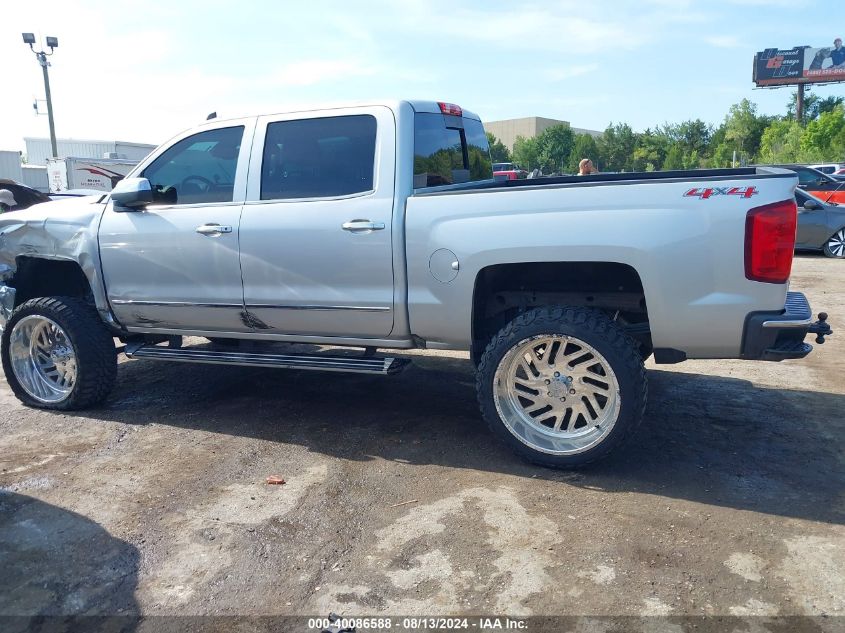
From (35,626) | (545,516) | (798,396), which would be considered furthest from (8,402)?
(798,396)

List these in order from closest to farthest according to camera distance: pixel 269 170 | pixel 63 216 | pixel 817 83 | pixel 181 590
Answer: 1. pixel 181 590
2. pixel 269 170
3. pixel 63 216
4. pixel 817 83

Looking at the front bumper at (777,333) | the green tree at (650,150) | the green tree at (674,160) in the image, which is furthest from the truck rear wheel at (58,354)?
the green tree at (650,150)

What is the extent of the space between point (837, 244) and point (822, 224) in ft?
1.61

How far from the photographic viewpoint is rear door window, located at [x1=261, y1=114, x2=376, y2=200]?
14.4 ft

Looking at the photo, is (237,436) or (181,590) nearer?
(181,590)

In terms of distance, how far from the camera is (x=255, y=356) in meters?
4.75

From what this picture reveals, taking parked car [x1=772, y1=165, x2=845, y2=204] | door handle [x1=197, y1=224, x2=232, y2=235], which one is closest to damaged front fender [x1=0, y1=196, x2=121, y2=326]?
door handle [x1=197, y1=224, x2=232, y2=235]

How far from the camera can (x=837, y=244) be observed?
13.2 metres

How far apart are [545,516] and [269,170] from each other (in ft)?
9.19

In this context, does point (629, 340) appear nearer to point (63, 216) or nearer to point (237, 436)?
point (237, 436)

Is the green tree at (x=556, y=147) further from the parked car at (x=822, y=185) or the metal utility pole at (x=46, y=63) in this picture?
the parked car at (x=822, y=185)

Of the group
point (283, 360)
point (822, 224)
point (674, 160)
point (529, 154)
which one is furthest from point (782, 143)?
point (283, 360)

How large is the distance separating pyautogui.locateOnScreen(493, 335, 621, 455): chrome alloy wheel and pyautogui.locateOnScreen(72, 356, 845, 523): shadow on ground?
0.69 ft

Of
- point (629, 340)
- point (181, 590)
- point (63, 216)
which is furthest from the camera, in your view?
point (63, 216)
